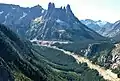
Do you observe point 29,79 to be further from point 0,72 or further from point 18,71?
point 0,72

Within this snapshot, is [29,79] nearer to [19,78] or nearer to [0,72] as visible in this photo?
[19,78]

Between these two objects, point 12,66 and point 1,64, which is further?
point 12,66

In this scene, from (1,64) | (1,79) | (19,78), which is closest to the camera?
(1,79)

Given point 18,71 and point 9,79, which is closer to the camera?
point 9,79

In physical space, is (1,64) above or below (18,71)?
above

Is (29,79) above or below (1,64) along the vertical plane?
below

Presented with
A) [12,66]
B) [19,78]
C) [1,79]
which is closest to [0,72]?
[1,79]

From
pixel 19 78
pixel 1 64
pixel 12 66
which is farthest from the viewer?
pixel 12 66

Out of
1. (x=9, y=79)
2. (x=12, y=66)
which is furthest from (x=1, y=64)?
(x=12, y=66)

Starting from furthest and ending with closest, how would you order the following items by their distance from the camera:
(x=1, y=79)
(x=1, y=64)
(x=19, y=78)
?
(x=19, y=78) < (x=1, y=64) < (x=1, y=79)
